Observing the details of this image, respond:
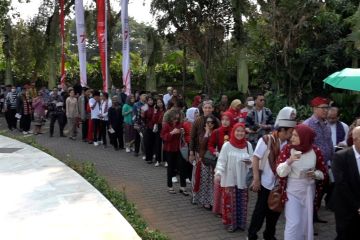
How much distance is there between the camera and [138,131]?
37.4 ft

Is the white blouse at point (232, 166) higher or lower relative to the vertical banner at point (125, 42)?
lower

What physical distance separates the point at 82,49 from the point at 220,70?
5.51 meters

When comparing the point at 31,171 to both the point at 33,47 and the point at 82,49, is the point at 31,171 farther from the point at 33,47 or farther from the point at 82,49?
the point at 33,47

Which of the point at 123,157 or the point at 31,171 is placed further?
the point at 123,157

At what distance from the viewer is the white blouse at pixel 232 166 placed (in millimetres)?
5828

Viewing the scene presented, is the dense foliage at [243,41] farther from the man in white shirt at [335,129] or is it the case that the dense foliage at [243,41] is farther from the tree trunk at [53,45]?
the man in white shirt at [335,129]

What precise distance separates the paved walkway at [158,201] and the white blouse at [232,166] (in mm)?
668

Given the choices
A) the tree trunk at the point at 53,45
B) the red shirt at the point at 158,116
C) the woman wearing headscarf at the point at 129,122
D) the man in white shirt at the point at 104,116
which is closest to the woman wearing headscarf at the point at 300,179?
the red shirt at the point at 158,116

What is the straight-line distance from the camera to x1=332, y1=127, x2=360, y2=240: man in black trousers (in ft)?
13.7

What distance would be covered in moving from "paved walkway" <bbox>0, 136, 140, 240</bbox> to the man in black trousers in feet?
7.17

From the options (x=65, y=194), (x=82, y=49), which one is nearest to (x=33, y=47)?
(x=82, y=49)

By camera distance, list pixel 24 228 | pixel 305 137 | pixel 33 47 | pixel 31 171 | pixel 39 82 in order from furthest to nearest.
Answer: pixel 39 82 → pixel 33 47 → pixel 31 171 → pixel 24 228 → pixel 305 137

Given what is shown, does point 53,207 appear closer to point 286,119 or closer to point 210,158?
point 210,158

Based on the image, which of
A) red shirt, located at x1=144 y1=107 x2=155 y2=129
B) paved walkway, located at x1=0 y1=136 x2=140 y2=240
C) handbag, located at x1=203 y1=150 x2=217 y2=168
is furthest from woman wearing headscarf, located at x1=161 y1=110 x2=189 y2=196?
red shirt, located at x1=144 y1=107 x2=155 y2=129
